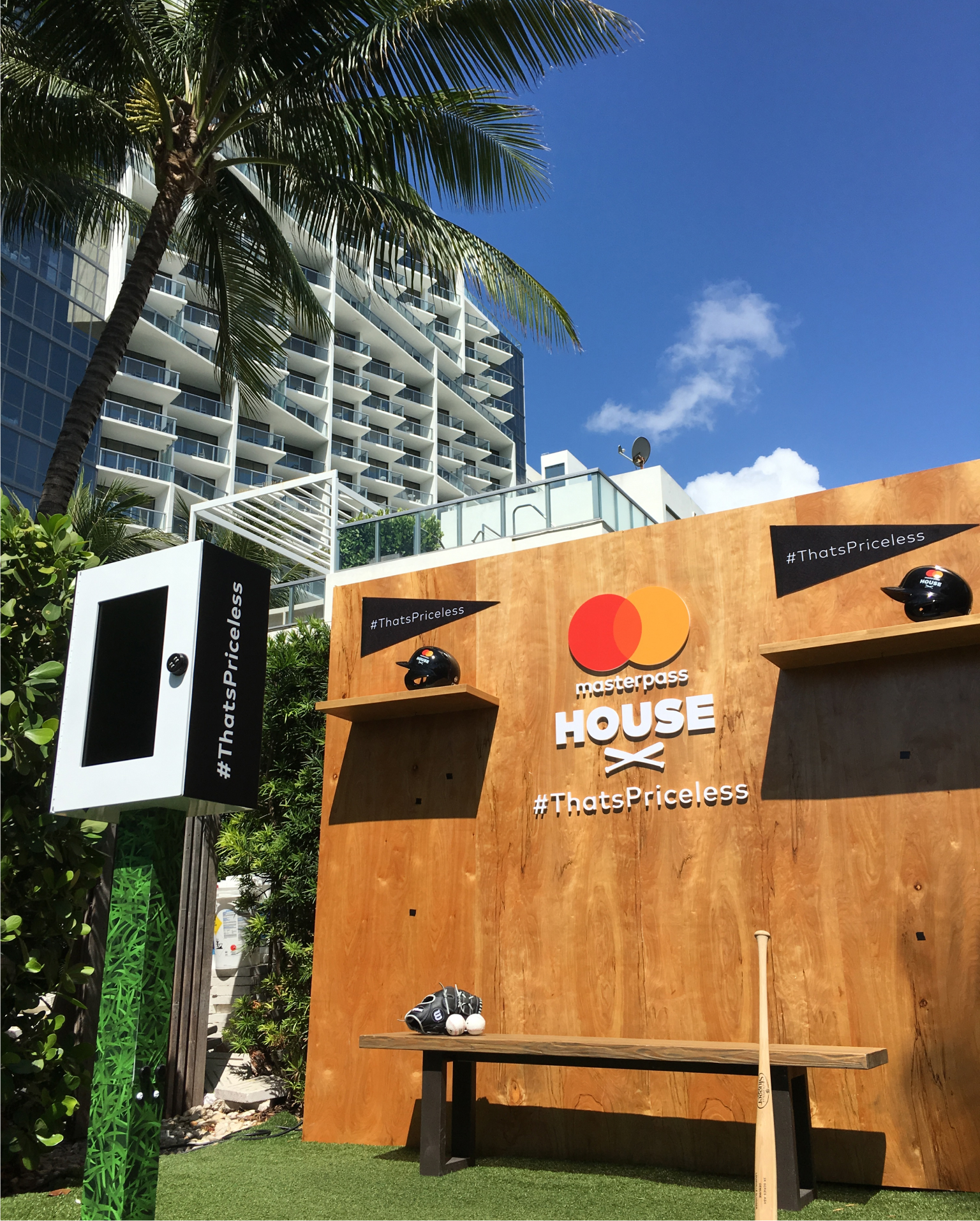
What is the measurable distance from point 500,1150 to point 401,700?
2.44m

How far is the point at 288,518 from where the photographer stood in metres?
14.0

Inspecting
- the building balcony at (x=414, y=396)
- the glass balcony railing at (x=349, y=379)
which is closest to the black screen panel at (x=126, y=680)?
the glass balcony railing at (x=349, y=379)

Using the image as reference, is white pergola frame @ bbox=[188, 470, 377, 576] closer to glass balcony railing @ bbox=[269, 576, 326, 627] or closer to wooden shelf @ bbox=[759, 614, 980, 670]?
glass balcony railing @ bbox=[269, 576, 326, 627]

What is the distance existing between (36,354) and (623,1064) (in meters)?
27.4

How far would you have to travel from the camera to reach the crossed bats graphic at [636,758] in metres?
5.09

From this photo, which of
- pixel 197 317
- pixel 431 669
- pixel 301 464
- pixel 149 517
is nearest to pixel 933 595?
pixel 431 669

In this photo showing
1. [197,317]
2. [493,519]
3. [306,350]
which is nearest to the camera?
[493,519]

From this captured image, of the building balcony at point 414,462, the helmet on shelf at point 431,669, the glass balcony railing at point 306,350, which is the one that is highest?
the glass balcony railing at point 306,350

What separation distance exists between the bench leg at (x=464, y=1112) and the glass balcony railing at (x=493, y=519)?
7108 millimetres

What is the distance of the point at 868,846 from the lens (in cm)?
442

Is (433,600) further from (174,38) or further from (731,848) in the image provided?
(174,38)

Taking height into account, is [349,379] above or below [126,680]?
above

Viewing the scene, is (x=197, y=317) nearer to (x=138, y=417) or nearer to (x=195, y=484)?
(x=138, y=417)

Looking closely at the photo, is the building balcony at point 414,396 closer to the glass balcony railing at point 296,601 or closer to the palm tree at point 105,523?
the palm tree at point 105,523
